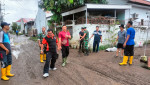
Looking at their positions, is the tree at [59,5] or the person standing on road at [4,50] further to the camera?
the tree at [59,5]

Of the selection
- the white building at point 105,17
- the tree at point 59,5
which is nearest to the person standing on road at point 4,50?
the tree at point 59,5

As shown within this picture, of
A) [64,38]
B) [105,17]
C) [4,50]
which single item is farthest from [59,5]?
[4,50]

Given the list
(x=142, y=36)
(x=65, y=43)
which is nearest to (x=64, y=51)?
(x=65, y=43)

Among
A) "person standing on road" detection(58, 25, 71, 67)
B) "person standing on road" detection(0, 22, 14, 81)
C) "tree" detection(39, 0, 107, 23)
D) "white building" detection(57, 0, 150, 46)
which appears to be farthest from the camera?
"tree" detection(39, 0, 107, 23)

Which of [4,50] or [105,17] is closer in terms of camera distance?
[4,50]

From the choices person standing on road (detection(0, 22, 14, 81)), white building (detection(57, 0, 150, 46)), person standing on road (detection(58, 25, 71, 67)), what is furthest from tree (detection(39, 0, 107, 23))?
person standing on road (detection(0, 22, 14, 81))

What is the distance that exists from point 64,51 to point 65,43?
1.28 feet

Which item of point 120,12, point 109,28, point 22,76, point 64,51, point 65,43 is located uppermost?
point 120,12

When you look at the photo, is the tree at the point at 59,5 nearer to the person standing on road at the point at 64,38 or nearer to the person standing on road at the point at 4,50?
the person standing on road at the point at 64,38

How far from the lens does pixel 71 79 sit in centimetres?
387

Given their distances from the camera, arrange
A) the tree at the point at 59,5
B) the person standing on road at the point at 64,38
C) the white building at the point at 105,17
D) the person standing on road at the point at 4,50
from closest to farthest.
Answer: the person standing on road at the point at 4,50 → the person standing on road at the point at 64,38 → the white building at the point at 105,17 → the tree at the point at 59,5

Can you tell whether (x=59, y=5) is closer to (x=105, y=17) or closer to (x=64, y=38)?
(x=105, y=17)

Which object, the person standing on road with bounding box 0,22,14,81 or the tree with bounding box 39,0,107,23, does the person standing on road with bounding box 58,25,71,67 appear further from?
the tree with bounding box 39,0,107,23

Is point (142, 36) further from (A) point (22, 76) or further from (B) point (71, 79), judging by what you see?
(A) point (22, 76)
